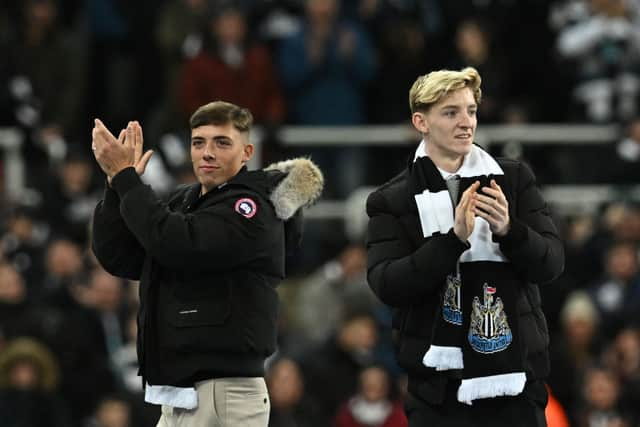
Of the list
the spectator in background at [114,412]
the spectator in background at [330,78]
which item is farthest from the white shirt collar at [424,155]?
the spectator in background at [330,78]

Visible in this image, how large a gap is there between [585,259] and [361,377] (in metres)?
2.77

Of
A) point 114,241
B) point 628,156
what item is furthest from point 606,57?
point 114,241

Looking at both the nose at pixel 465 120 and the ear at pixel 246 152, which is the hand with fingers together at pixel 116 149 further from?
the nose at pixel 465 120

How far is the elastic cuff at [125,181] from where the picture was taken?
22.4 feet

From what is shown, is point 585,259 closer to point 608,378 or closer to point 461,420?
point 608,378

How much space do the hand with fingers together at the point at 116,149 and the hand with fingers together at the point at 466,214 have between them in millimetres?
1356

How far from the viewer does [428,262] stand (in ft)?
21.5

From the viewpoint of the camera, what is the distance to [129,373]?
1253 centimetres

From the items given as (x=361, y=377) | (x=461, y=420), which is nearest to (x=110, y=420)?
(x=361, y=377)

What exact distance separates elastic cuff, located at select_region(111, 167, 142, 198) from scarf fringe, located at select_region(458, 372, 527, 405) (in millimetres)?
1564

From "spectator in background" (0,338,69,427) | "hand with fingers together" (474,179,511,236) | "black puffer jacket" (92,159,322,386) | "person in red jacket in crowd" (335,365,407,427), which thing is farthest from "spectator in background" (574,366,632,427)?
"hand with fingers together" (474,179,511,236)

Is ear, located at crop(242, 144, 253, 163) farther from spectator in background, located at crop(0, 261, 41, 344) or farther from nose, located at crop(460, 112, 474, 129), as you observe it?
spectator in background, located at crop(0, 261, 41, 344)

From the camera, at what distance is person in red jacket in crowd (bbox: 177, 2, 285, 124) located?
14.3m

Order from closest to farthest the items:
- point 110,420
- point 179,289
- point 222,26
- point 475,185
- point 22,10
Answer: point 475,185 → point 179,289 → point 110,420 → point 222,26 → point 22,10
